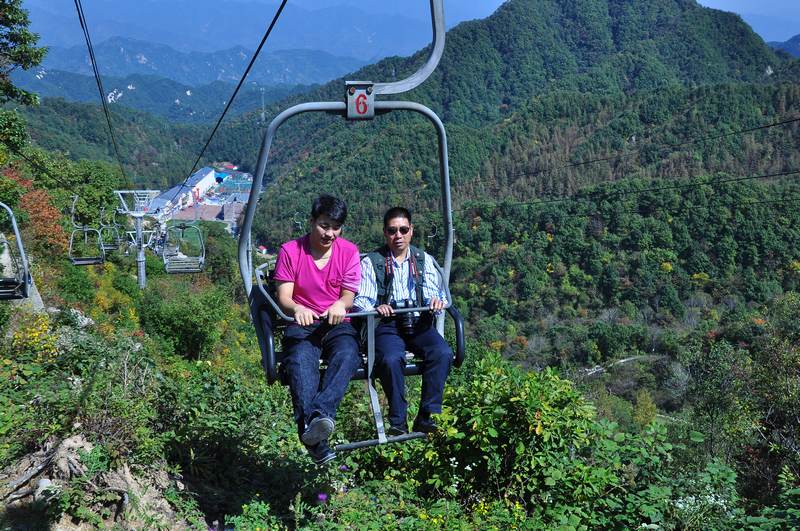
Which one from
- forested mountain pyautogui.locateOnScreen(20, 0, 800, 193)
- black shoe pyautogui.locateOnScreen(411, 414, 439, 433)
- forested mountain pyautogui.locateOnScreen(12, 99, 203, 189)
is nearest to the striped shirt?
black shoe pyautogui.locateOnScreen(411, 414, 439, 433)

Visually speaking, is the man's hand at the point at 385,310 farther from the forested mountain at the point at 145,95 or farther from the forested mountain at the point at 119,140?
the forested mountain at the point at 145,95

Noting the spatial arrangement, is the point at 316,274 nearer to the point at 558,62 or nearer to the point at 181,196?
the point at 181,196

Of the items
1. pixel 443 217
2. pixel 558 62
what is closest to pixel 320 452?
pixel 443 217

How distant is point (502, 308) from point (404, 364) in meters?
49.5

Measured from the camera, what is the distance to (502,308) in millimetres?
52469

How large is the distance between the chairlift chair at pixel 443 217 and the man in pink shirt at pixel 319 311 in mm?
92

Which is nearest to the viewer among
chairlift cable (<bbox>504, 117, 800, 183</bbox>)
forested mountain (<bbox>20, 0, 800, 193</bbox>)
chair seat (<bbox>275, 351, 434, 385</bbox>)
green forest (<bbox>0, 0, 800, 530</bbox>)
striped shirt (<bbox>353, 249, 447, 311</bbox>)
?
chair seat (<bbox>275, 351, 434, 385</bbox>)

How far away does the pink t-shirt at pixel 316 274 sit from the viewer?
365 centimetres

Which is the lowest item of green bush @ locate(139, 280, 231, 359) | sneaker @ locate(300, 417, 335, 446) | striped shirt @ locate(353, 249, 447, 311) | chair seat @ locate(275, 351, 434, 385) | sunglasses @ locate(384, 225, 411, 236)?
green bush @ locate(139, 280, 231, 359)

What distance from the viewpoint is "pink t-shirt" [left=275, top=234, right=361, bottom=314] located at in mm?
3654

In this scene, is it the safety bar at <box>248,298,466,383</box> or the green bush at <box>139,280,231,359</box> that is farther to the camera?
the green bush at <box>139,280,231,359</box>

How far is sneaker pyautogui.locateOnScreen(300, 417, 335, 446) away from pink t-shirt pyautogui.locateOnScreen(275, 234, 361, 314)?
619 millimetres

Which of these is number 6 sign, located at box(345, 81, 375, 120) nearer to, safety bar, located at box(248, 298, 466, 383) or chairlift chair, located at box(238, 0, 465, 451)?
chairlift chair, located at box(238, 0, 465, 451)

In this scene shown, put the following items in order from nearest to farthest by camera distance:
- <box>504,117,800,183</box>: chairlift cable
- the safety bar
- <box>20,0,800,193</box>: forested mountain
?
the safety bar → <box>504,117,800,183</box>: chairlift cable → <box>20,0,800,193</box>: forested mountain
